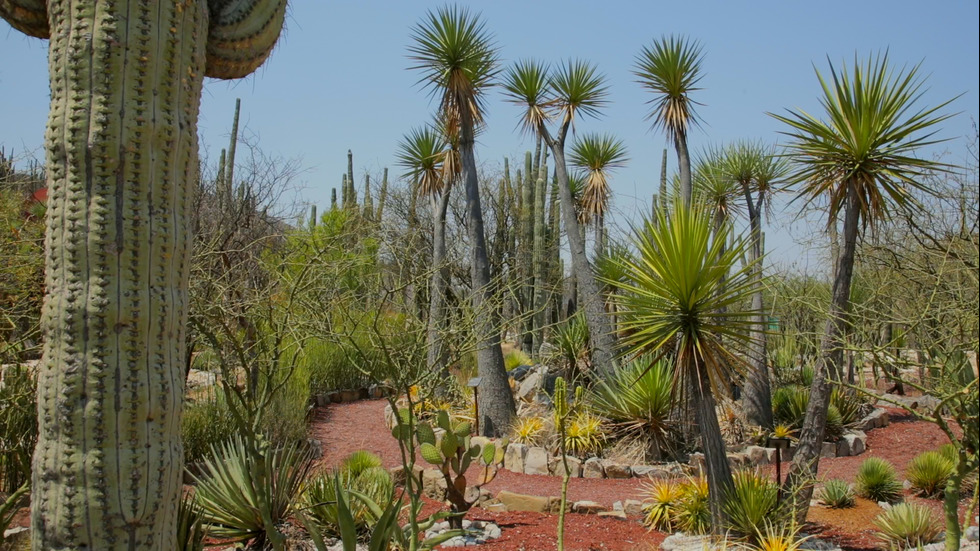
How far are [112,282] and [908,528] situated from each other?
6388 mm

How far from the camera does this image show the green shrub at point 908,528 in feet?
21.6

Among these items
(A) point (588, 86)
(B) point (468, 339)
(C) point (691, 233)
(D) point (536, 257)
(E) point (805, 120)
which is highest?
(A) point (588, 86)

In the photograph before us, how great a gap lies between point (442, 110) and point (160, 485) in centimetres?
1045

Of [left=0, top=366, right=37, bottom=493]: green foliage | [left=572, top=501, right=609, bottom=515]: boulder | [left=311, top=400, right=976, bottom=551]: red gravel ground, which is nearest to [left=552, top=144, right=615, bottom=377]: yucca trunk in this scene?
[left=311, top=400, right=976, bottom=551]: red gravel ground

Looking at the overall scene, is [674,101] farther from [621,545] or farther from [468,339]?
[621,545]

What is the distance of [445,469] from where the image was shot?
665 centimetres

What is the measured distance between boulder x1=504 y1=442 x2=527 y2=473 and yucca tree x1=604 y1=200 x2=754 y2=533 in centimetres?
444

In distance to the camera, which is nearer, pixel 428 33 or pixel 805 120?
pixel 805 120

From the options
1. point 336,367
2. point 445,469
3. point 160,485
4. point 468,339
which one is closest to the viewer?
point 160,485

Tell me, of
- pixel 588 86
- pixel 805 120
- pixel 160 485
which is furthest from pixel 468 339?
pixel 588 86

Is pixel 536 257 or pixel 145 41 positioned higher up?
pixel 536 257

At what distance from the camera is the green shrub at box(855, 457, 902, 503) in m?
8.69

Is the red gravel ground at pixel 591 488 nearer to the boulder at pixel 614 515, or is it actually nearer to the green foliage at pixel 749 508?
the boulder at pixel 614 515

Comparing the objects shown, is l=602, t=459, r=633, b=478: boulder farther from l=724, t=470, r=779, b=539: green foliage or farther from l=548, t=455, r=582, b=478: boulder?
l=724, t=470, r=779, b=539: green foliage
